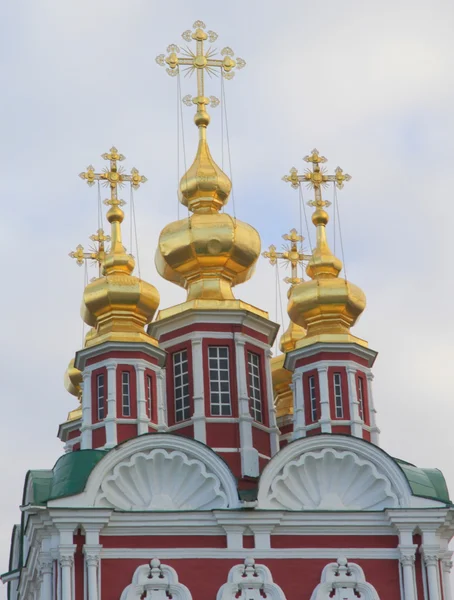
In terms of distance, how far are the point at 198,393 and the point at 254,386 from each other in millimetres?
994

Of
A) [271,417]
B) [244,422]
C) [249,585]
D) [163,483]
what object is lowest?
[249,585]

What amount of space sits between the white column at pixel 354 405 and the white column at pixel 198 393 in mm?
2235

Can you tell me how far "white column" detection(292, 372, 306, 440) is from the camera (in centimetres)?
3009

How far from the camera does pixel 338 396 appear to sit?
30219 mm

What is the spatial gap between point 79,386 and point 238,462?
7283 mm

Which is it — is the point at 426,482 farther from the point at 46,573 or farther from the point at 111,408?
the point at 46,573

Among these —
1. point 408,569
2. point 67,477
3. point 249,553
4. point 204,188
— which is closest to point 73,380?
point 204,188

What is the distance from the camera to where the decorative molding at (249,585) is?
27078 millimetres

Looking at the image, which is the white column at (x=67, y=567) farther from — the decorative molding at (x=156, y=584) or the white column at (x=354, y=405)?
the white column at (x=354, y=405)

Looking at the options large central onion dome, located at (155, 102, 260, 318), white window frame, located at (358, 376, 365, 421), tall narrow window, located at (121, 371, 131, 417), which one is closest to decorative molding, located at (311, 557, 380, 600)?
white window frame, located at (358, 376, 365, 421)

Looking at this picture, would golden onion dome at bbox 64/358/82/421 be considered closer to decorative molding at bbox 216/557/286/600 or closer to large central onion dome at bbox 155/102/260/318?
large central onion dome at bbox 155/102/260/318

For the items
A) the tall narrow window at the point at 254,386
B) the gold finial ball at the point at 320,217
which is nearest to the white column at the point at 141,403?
the tall narrow window at the point at 254,386

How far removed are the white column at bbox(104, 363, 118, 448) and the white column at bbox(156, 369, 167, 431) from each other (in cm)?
67

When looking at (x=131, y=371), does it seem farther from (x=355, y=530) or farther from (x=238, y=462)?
(x=355, y=530)
